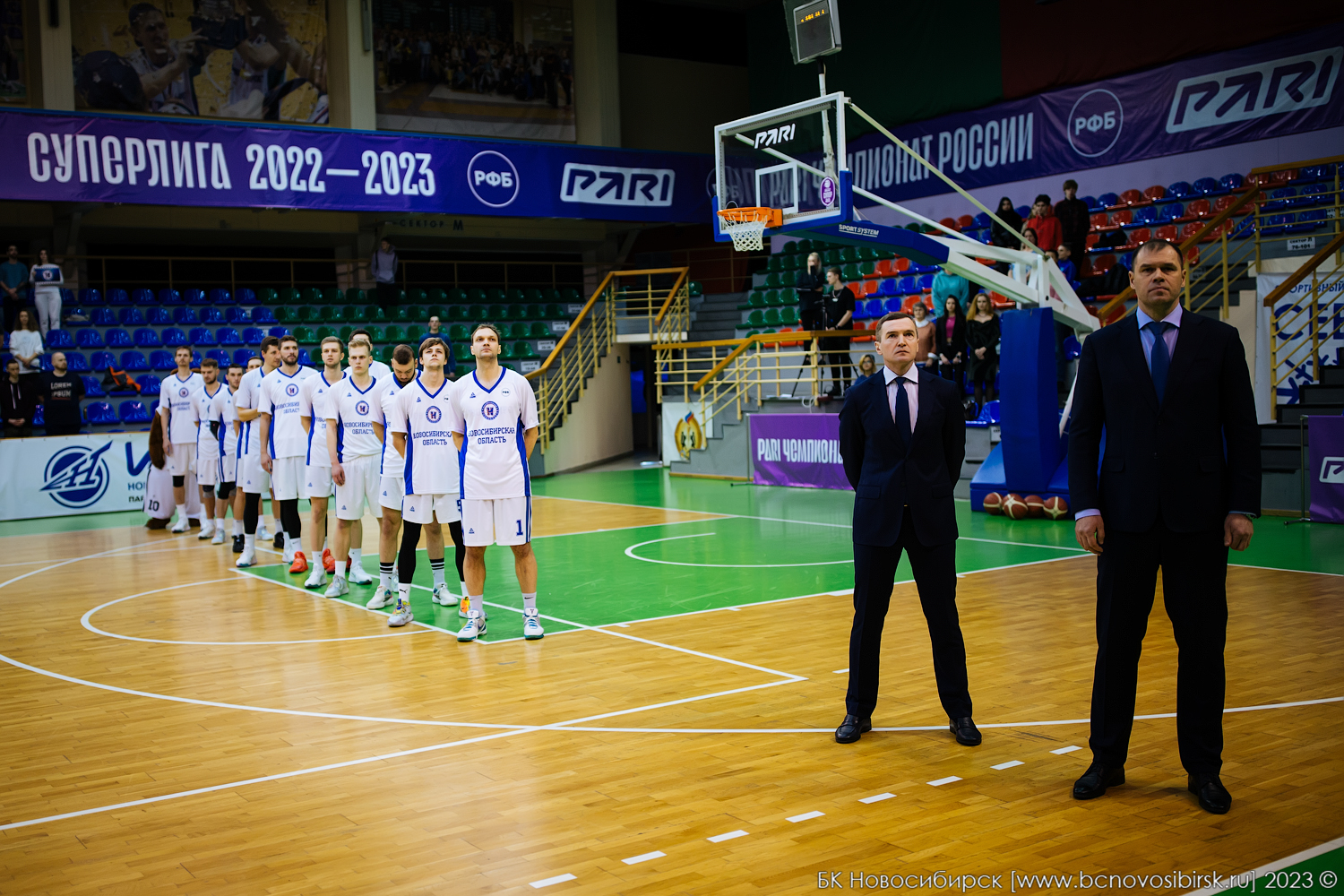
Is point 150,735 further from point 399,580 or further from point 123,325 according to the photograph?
point 123,325

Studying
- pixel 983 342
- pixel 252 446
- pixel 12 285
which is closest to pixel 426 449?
pixel 252 446

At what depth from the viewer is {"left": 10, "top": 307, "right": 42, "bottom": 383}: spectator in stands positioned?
61.3 ft

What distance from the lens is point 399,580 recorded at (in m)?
9.52

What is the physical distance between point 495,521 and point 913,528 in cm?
Result: 342

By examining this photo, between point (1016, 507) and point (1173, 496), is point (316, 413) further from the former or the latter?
point (1016, 507)

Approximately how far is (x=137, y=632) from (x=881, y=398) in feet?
21.1

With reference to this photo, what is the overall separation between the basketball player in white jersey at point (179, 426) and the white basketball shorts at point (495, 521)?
8658 millimetres

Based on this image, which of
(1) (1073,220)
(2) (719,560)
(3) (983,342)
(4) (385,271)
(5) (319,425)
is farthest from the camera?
(4) (385,271)

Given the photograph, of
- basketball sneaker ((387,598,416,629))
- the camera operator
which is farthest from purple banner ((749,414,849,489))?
basketball sneaker ((387,598,416,629))

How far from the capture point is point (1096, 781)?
480 cm

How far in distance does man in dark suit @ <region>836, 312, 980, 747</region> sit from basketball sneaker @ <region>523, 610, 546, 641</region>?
315cm

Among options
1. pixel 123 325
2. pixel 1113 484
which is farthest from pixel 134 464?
pixel 1113 484

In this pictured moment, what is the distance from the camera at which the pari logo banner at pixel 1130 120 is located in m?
17.5

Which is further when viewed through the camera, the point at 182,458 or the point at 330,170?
the point at 330,170
